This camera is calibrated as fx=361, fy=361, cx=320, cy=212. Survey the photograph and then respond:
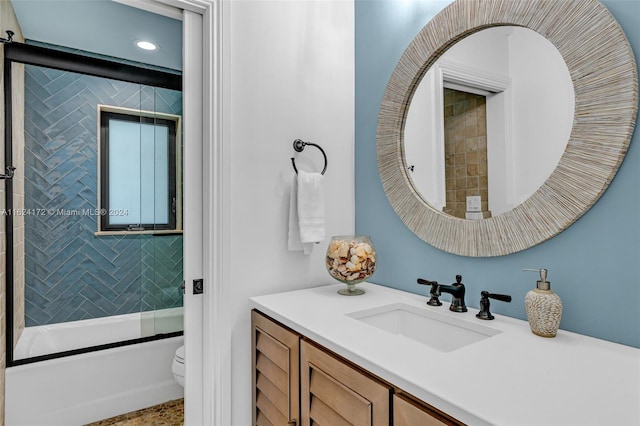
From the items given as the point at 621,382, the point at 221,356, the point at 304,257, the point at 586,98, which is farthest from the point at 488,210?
the point at 221,356

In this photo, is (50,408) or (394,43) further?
(50,408)

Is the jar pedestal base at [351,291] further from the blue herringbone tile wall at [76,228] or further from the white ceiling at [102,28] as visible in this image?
the white ceiling at [102,28]

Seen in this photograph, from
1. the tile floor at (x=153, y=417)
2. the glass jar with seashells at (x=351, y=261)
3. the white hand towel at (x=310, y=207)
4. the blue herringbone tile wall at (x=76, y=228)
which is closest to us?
the glass jar with seashells at (x=351, y=261)

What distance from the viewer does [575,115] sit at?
36.7 inches

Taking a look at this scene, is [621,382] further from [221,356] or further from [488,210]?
[221,356]

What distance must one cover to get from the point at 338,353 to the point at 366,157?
0.96m

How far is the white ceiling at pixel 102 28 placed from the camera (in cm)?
197

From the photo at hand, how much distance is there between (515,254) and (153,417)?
6.67 ft

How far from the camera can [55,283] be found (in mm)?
2346

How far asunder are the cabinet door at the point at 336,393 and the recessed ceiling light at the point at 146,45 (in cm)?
213

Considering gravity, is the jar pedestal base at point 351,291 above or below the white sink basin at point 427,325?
above

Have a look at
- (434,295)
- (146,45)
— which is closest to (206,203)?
(434,295)

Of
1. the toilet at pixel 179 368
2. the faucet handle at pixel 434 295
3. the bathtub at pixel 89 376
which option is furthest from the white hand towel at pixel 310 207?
the bathtub at pixel 89 376

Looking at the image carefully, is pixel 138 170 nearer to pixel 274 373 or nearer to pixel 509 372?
pixel 274 373
